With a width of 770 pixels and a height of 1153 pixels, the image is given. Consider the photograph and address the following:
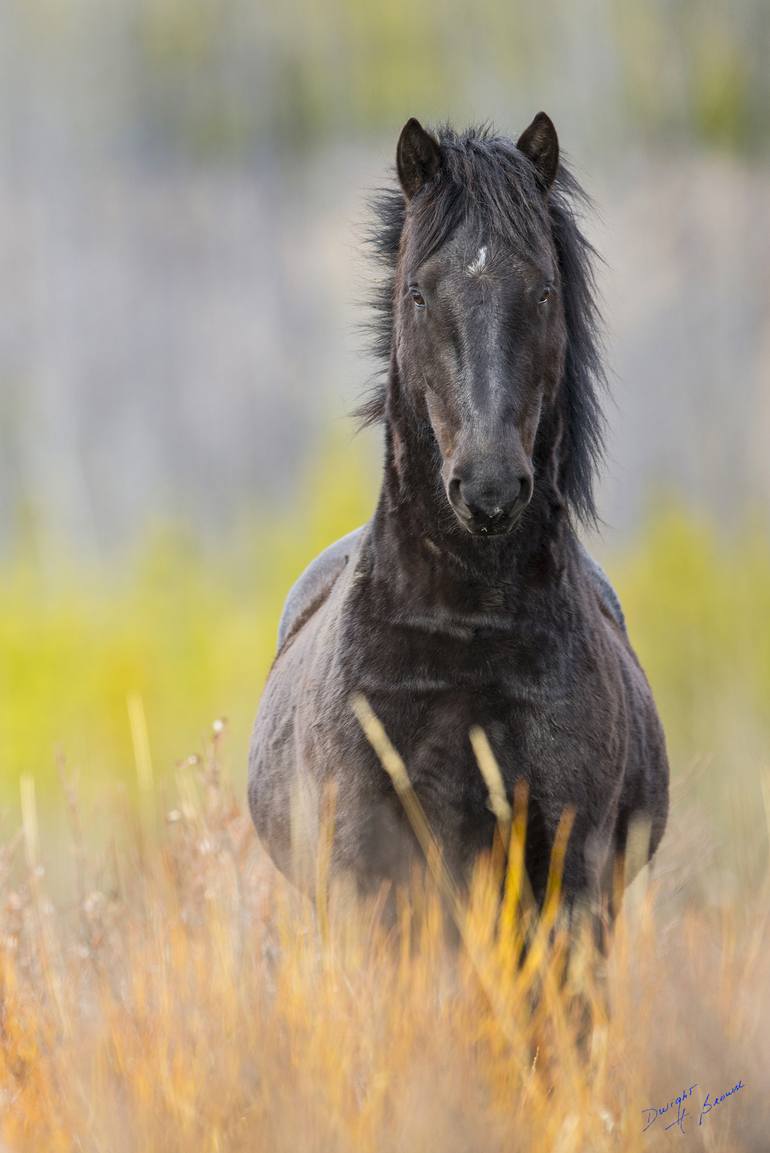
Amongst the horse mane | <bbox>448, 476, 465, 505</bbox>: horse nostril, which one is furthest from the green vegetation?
<bbox>448, 476, 465, 505</bbox>: horse nostril

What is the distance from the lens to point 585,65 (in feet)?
104

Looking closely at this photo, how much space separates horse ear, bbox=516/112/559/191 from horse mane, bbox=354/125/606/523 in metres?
0.04

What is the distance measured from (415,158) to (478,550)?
1033 millimetres

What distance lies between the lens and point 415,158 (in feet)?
11.0

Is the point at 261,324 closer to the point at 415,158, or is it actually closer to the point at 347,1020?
the point at 415,158

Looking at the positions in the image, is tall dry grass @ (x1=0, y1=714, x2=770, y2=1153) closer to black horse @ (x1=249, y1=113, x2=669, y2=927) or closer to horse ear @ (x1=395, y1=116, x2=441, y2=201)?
black horse @ (x1=249, y1=113, x2=669, y2=927)

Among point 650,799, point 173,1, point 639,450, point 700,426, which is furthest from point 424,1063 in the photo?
point 173,1

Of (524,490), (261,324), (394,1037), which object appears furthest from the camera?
(261,324)

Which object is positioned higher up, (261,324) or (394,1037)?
(261,324)

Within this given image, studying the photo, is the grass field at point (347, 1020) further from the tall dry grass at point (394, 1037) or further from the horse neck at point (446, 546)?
the horse neck at point (446, 546)

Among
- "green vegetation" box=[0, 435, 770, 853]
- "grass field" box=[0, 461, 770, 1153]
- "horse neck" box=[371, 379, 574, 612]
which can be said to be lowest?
"green vegetation" box=[0, 435, 770, 853]
